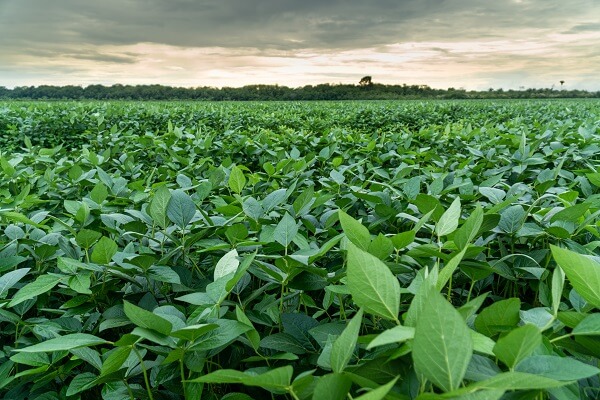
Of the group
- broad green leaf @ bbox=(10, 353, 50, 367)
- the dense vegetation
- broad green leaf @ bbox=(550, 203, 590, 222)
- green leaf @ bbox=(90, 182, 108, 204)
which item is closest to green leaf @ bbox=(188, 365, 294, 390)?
the dense vegetation

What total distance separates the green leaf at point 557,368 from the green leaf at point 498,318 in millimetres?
132

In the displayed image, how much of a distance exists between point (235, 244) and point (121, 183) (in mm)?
1048

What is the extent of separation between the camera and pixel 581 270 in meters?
0.73

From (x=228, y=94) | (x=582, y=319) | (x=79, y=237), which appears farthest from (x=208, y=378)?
(x=228, y=94)

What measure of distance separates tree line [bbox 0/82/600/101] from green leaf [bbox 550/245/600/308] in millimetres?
61582

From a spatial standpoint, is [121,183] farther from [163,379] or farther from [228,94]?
[228,94]

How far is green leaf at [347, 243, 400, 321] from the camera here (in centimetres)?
68

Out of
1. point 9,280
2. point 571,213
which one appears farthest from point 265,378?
point 571,213

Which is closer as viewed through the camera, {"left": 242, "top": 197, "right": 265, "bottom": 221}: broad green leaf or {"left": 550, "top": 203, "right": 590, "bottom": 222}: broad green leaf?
{"left": 550, "top": 203, "right": 590, "bottom": 222}: broad green leaf

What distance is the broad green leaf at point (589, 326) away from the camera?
2.35 feet

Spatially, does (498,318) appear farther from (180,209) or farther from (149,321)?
(180,209)

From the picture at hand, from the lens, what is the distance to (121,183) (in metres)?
2.06

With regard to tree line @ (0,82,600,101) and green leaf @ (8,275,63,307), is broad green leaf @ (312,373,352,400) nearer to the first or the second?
green leaf @ (8,275,63,307)

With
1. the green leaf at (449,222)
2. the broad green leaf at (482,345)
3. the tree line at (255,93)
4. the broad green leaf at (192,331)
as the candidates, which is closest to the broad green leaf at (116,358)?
the broad green leaf at (192,331)
